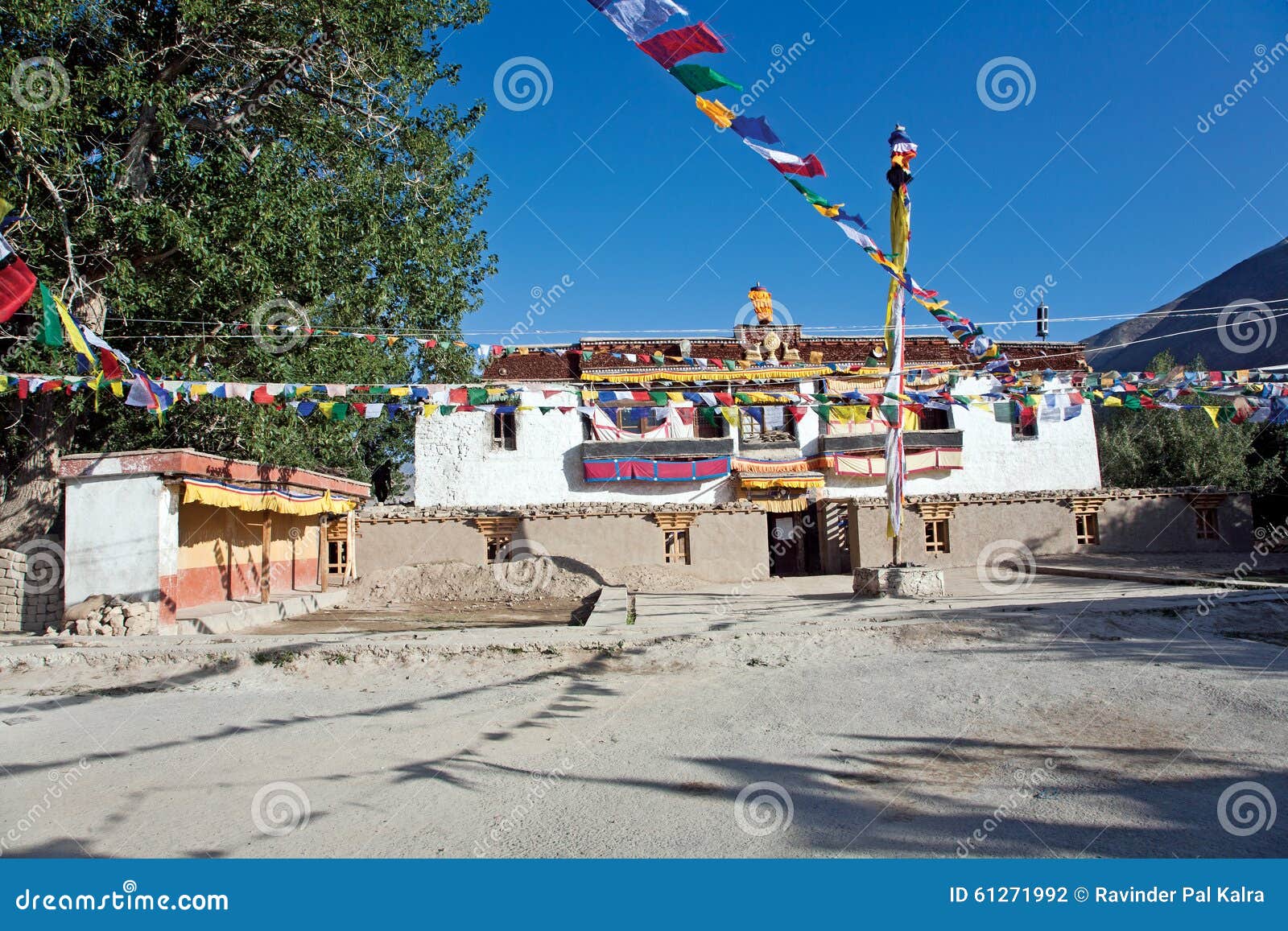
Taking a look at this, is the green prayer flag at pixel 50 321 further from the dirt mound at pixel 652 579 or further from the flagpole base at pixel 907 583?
the dirt mound at pixel 652 579

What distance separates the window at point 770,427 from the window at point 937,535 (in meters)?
4.63

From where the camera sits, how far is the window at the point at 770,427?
76.0 ft

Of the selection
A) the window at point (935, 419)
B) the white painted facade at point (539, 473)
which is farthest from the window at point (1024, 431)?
the window at point (935, 419)

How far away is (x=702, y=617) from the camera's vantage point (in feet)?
35.7

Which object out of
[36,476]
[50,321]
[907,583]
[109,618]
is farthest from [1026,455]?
[36,476]

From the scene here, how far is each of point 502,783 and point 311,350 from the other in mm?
11174

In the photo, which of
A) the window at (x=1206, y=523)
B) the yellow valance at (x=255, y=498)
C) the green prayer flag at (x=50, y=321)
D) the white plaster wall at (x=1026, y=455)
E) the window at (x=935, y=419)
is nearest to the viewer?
the green prayer flag at (x=50, y=321)

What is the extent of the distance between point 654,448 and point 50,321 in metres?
15.3

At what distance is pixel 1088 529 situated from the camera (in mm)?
21297

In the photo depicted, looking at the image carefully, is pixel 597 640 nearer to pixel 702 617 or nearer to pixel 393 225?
pixel 702 617

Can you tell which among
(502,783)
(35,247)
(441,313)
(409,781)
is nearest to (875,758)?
(502,783)

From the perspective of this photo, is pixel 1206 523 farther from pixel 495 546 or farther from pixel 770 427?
pixel 495 546

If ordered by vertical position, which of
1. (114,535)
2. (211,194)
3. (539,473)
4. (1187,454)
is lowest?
(114,535)

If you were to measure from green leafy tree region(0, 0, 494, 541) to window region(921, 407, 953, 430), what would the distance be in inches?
619
